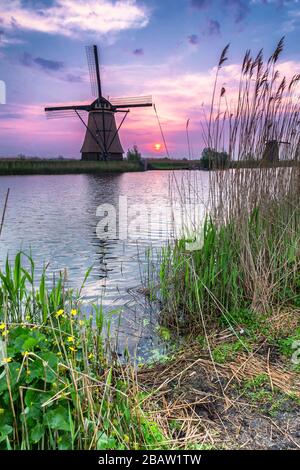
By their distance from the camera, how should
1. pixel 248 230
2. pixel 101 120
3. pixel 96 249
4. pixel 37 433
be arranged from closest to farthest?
pixel 37 433, pixel 248 230, pixel 96 249, pixel 101 120

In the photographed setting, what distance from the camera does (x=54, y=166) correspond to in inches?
1323

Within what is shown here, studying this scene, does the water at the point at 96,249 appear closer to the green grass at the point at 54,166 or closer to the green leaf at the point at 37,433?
the green leaf at the point at 37,433

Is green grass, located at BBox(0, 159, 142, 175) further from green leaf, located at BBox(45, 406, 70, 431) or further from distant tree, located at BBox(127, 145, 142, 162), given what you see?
green leaf, located at BBox(45, 406, 70, 431)

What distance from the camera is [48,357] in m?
1.62

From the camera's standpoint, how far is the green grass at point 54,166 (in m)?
31.0

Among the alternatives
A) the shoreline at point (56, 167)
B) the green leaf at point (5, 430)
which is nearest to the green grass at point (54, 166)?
the shoreline at point (56, 167)

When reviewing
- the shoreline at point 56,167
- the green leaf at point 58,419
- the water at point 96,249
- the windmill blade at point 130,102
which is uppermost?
the windmill blade at point 130,102

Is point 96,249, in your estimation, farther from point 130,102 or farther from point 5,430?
point 130,102


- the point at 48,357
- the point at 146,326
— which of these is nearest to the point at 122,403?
the point at 48,357

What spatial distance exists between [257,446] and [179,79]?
4617 millimetres

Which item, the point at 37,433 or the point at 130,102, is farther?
the point at 130,102

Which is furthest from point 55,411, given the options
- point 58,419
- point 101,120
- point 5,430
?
point 101,120

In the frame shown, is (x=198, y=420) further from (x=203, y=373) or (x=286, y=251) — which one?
(x=286, y=251)

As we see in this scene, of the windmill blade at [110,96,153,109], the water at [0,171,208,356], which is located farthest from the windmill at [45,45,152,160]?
the water at [0,171,208,356]
